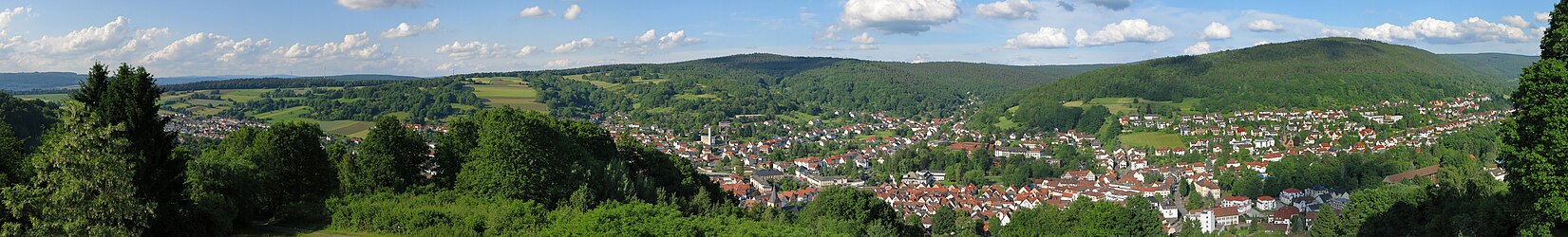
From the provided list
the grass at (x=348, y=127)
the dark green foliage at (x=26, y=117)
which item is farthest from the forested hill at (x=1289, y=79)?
the dark green foliage at (x=26, y=117)

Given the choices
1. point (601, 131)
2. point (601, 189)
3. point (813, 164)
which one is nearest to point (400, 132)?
point (601, 189)

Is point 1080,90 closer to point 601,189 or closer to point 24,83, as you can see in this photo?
point 601,189

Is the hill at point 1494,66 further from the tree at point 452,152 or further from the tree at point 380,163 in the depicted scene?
the tree at point 380,163

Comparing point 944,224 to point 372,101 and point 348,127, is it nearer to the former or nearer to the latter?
point 348,127

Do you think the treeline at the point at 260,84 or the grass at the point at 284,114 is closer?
the grass at the point at 284,114

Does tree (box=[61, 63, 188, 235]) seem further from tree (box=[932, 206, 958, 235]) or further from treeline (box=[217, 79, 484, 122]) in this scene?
treeline (box=[217, 79, 484, 122])

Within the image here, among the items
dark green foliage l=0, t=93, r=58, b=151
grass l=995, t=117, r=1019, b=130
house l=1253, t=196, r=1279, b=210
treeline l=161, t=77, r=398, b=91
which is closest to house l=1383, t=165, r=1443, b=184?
house l=1253, t=196, r=1279, b=210

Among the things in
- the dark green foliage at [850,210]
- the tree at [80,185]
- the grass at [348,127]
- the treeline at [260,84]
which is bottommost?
the grass at [348,127]
